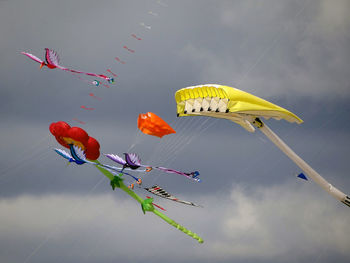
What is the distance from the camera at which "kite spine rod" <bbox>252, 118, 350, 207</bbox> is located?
53.2m

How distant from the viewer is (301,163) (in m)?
54.0

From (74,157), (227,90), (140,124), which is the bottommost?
(74,157)

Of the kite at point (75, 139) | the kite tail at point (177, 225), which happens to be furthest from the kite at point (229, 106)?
the kite tail at point (177, 225)

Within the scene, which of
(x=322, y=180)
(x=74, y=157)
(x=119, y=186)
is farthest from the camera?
(x=322, y=180)

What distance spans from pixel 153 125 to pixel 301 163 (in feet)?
43.4

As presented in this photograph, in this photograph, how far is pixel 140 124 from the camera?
50.1 m

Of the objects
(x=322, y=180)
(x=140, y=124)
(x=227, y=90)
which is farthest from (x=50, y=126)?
(x=322, y=180)

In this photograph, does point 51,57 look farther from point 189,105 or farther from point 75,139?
point 189,105

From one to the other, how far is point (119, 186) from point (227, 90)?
1134 centimetres

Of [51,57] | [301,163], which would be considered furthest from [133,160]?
[301,163]

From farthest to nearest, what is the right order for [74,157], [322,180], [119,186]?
[322,180], [119,186], [74,157]

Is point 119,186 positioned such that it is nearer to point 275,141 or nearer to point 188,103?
point 188,103

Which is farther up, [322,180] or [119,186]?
[322,180]

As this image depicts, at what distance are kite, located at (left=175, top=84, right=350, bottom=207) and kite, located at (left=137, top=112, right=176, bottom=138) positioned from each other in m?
1.45
